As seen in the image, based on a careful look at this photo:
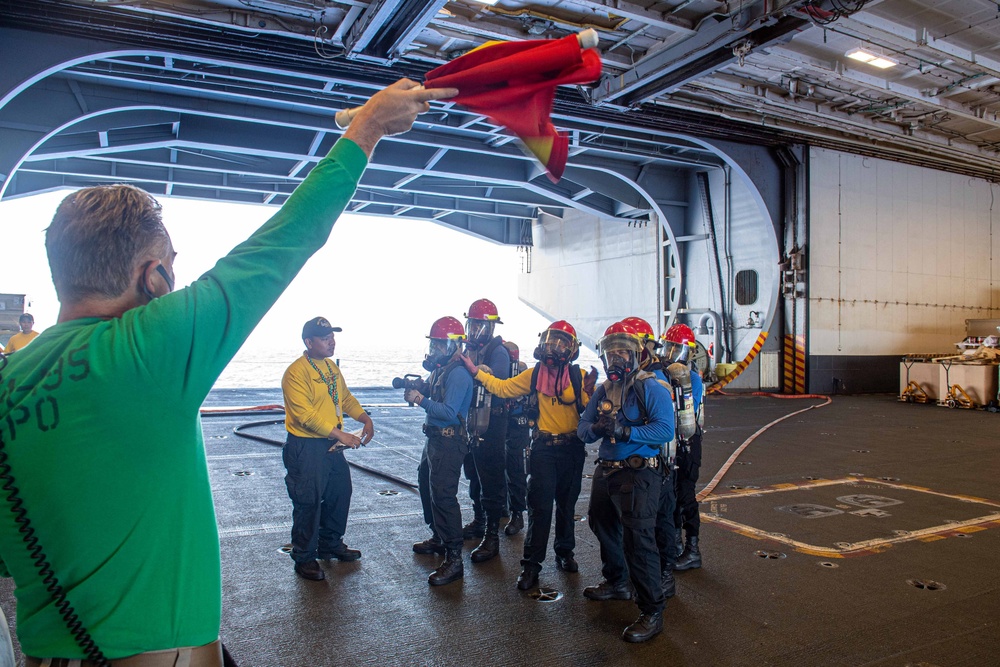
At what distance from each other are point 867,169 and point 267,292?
77.5 ft

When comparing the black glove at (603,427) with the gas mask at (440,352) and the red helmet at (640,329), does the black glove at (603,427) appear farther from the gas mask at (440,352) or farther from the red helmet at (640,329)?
the gas mask at (440,352)

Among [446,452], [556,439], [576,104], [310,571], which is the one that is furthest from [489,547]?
[576,104]

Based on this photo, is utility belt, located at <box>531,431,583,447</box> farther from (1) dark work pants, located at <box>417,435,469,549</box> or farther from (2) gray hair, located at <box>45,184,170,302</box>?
(2) gray hair, located at <box>45,184,170,302</box>

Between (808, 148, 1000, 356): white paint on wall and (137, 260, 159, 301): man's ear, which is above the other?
(808, 148, 1000, 356): white paint on wall

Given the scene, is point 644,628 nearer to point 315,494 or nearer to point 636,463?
point 636,463

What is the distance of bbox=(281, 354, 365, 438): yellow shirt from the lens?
552 centimetres

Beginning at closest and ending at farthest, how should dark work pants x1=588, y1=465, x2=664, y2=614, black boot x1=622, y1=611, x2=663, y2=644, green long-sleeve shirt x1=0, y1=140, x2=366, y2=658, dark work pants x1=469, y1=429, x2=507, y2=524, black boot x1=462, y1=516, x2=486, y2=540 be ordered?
green long-sleeve shirt x1=0, y1=140, x2=366, y2=658 < black boot x1=622, y1=611, x2=663, y2=644 < dark work pants x1=588, y1=465, x2=664, y2=614 < dark work pants x1=469, y1=429, x2=507, y2=524 < black boot x1=462, y1=516, x2=486, y2=540

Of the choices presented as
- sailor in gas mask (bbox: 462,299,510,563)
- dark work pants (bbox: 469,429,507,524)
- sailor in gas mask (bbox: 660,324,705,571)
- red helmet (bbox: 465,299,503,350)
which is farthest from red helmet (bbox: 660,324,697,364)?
dark work pants (bbox: 469,429,507,524)

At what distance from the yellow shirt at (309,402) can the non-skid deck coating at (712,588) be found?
3.73 ft

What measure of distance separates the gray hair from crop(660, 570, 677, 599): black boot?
4383 millimetres

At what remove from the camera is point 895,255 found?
848 inches

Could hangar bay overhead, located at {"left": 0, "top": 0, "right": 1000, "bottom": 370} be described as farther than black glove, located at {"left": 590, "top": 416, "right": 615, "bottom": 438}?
Yes

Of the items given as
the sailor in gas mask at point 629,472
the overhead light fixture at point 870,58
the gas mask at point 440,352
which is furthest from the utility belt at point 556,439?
the overhead light fixture at point 870,58

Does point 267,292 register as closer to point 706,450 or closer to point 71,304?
point 71,304
